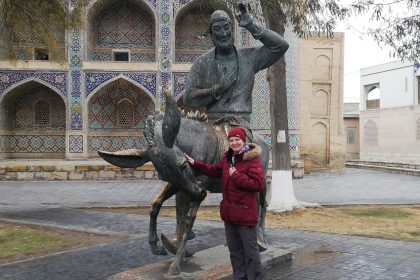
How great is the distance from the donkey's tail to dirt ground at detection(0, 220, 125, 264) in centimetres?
321

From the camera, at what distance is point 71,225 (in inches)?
319

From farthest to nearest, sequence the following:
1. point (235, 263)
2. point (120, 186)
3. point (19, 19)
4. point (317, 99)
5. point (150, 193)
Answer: point (317, 99) < point (120, 186) < point (150, 193) < point (19, 19) < point (235, 263)

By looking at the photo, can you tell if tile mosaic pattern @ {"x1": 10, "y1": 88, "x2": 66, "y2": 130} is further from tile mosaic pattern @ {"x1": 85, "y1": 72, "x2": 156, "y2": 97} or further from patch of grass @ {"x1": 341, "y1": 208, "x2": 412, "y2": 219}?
patch of grass @ {"x1": 341, "y1": 208, "x2": 412, "y2": 219}

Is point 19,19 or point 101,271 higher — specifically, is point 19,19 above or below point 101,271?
above

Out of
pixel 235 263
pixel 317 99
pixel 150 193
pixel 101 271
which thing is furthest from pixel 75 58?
pixel 235 263

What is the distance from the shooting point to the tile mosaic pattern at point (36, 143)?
19391mm

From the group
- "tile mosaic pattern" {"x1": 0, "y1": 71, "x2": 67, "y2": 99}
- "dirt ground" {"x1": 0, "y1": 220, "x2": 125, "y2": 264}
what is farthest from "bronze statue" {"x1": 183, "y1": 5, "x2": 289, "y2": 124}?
"tile mosaic pattern" {"x1": 0, "y1": 71, "x2": 67, "y2": 99}

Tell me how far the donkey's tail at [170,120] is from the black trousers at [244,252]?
80 cm

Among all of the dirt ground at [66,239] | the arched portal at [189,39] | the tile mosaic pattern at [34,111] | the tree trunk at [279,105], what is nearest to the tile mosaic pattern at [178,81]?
the arched portal at [189,39]

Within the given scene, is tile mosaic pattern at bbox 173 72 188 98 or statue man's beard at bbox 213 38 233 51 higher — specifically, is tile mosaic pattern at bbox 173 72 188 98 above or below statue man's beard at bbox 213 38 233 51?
above

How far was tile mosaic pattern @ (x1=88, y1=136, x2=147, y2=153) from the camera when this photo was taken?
19500 mm

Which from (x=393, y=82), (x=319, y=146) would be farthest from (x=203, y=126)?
(x=393, y=82)

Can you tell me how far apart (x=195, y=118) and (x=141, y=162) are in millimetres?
643

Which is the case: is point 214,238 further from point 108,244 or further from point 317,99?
point 317,99
